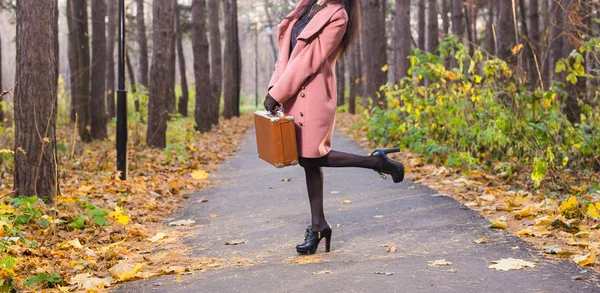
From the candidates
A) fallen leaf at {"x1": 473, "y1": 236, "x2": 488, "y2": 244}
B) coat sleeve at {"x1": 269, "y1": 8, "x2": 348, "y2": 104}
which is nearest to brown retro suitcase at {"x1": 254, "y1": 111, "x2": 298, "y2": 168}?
coat sleeve at {"x1": 269, "y1": 8, "x2": 348, "y2": 104}

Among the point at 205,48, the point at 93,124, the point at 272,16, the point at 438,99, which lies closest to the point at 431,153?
the point at 438,99

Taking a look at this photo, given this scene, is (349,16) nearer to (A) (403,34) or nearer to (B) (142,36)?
(A) (403,34)

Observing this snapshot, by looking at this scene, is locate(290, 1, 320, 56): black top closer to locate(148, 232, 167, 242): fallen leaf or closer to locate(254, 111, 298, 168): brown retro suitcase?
locate(254, 111, 298, 168): brown retro suitcase

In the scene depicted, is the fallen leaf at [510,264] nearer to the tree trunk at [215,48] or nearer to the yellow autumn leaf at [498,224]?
the yellow autumn leaf at [498,224]

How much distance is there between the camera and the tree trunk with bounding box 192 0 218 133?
20453 millimetres

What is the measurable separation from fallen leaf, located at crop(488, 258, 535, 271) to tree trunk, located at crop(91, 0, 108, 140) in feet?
47.8

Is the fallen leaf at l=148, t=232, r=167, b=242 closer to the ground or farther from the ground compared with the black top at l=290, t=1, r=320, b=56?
closer to the ground

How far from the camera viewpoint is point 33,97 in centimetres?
650

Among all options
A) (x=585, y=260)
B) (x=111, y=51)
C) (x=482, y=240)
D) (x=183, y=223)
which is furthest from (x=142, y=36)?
(x=585, y=260)

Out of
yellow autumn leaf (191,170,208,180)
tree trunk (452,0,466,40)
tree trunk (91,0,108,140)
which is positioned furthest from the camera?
tree trunk (452,0,466,40)

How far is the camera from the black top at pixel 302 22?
4.90m

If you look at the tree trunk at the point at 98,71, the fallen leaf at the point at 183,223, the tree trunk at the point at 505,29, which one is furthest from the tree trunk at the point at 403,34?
the fallen leaf at the point at 183,223

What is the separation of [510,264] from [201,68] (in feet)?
58.0

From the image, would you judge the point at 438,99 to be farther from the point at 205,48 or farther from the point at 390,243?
the point at 205,48
